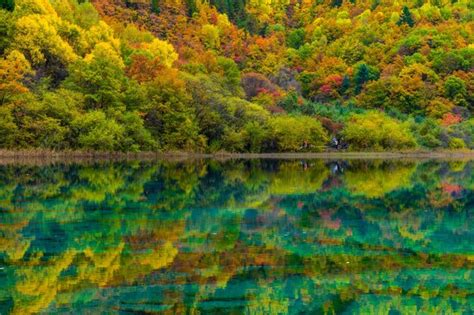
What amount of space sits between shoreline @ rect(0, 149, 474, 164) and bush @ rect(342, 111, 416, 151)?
1.15m

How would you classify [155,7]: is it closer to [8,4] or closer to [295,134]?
[8,4]

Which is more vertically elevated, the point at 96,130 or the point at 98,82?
the point at 98,82

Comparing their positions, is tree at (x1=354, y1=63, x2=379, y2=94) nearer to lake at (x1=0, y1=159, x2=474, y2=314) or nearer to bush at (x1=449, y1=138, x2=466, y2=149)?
bush at (x1=449, y1=138, x2=466, y2=149)

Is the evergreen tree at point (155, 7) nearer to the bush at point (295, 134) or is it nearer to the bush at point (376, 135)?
the bush at point (376, 135)

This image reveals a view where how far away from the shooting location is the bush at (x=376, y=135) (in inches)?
2761

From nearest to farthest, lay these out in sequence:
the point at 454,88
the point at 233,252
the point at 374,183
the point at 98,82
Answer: the point at 233,252
the point at 374,183
the point at 98,82
the point at 454,88

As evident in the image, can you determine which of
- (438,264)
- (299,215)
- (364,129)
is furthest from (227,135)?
(438,264)

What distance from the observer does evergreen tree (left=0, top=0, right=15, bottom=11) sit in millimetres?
60375

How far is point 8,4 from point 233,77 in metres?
26.7

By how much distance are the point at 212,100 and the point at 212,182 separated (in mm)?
34979

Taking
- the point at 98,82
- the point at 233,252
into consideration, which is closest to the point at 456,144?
the point at 98,82

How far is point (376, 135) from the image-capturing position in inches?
2785

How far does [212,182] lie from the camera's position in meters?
28.7

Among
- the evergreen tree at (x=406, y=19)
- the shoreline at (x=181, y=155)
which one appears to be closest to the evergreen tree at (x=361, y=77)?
the evergreen tree at (x=406, y=19)
